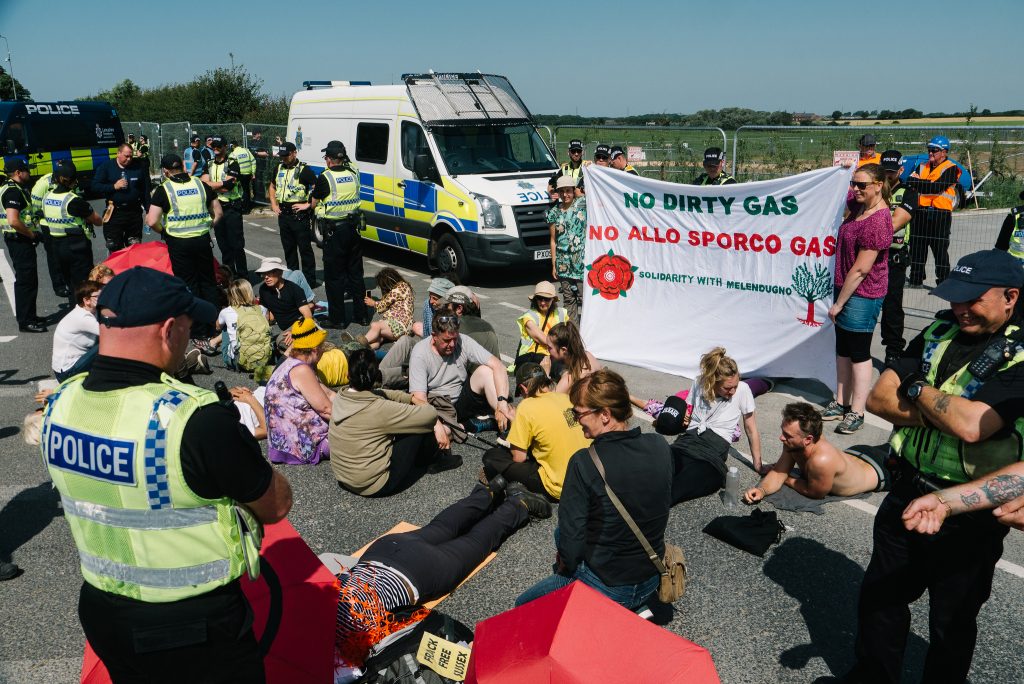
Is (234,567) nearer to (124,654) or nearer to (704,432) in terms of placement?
(124,654)

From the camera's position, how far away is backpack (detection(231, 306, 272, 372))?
327 inches

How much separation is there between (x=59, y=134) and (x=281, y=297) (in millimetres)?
18016

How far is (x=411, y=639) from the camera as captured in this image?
3680 millimetres

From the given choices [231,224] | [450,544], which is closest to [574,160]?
[231,224]

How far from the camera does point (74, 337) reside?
6.53 metres

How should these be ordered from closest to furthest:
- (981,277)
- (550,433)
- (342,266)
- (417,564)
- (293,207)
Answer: (981,277) < (417,564) < (550,433) < (342,266) < (293,207)

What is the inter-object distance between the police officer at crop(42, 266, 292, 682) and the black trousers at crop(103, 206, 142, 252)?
10952 mm

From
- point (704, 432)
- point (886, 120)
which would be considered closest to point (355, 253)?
point (704, 432)

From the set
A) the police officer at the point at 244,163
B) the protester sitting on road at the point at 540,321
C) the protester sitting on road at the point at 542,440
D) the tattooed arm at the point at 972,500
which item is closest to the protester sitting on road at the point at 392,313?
the protester sitting on road at the point at 540,321

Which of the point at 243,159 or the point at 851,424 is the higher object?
the point at 243,159

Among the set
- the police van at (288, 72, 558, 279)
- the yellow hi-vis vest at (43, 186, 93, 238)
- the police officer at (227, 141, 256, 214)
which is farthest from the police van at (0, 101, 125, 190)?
the yellow hi-vis vest at (43, 186, 93, 238)

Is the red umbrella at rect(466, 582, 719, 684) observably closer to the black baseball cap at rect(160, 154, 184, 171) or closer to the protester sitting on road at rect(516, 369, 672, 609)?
the protester sitting on road at rect(516, 369, 672, 609)

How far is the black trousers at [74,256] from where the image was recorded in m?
10.6

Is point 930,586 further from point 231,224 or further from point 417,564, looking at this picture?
point 231,224
